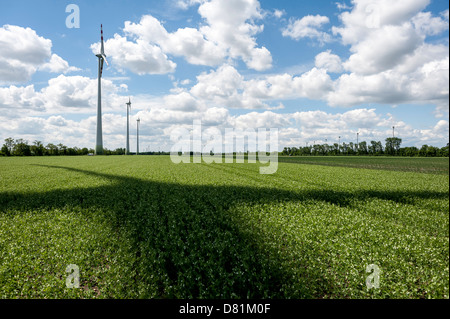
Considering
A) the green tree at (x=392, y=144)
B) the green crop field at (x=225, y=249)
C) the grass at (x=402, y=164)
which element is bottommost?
the green crop field at (x=225, y=249)

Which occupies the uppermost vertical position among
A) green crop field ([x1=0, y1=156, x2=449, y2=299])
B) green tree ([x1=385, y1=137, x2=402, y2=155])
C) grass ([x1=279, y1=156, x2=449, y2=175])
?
green tree ([x1=385, y1=137, x2=402, y2=155])

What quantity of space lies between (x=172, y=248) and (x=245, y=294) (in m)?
3.57

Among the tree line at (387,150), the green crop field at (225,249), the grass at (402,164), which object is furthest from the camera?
the tree line at (387,150)

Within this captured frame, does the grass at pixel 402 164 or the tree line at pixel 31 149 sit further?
the tree line at pixel 31 149

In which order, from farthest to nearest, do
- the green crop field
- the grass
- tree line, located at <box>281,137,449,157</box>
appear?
tree line, located at <box>281,137,449,157</box>, the grass, the green crop field

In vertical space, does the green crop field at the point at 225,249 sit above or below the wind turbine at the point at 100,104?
below

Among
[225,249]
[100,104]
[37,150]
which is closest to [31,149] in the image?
[37,150]

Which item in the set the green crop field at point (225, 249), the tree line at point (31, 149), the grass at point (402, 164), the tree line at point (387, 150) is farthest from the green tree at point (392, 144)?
the tree line at point (31, 149)

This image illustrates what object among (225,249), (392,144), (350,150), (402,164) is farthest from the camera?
(350,150)

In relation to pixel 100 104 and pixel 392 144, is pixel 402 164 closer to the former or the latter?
pixel 392 144

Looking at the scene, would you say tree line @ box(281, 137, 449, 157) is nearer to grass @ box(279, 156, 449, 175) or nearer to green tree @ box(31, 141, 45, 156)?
grass @ box(279, 156, 449, 175)

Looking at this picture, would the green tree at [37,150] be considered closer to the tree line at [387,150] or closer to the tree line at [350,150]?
the tree line at [350,150]

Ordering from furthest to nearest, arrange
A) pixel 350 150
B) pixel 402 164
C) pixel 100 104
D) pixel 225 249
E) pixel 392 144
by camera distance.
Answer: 1. pixel 350 150
2. pixel 392 144
3. pixel 100 104
4. pixel 402 164
5. pixel 225 249

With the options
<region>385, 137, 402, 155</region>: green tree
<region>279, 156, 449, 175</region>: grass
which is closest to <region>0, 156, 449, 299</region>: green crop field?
<region>279, 156, 449, 175</region>: grass
